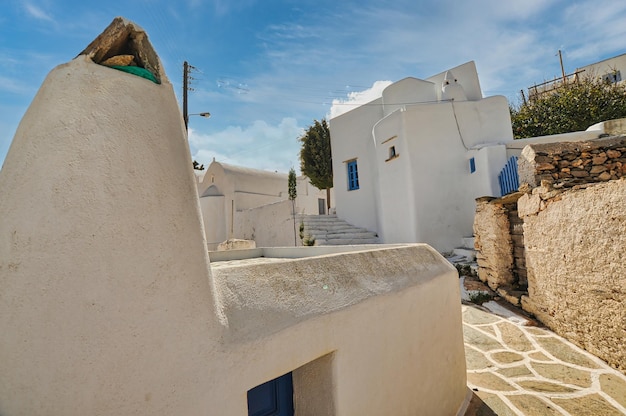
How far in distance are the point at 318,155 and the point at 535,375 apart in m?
16.0

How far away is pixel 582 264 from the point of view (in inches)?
174

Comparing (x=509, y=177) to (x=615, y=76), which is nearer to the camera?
(x=509, y=177)

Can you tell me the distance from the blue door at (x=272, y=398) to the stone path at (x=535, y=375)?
2.57 metres

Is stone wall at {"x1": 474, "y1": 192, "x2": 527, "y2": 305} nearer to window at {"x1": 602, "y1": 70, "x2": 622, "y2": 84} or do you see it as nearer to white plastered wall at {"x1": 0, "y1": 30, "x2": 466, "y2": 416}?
white plastered wall at {"x1": 0, "y1": 30, "x2": 466, "y2": 416}

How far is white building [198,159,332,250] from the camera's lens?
14.7 metres

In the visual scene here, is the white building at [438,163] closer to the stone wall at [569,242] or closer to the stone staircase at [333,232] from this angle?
the stone staircase at [333,232]

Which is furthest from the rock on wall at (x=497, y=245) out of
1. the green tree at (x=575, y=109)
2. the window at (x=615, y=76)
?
the window at (x=615, y=76)

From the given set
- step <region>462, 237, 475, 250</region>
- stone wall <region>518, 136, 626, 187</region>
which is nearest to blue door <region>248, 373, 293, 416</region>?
stone wall <region>518, 136, 626, 187</region>

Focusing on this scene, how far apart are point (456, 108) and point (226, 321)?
1194 cm

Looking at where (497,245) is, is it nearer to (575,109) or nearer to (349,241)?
(349,241)

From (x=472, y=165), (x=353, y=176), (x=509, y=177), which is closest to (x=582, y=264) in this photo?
(x=509, y=177)

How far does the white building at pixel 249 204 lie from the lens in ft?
48.2

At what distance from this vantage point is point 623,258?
12.3 ft

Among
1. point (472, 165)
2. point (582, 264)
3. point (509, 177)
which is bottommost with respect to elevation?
point (582, 264)
